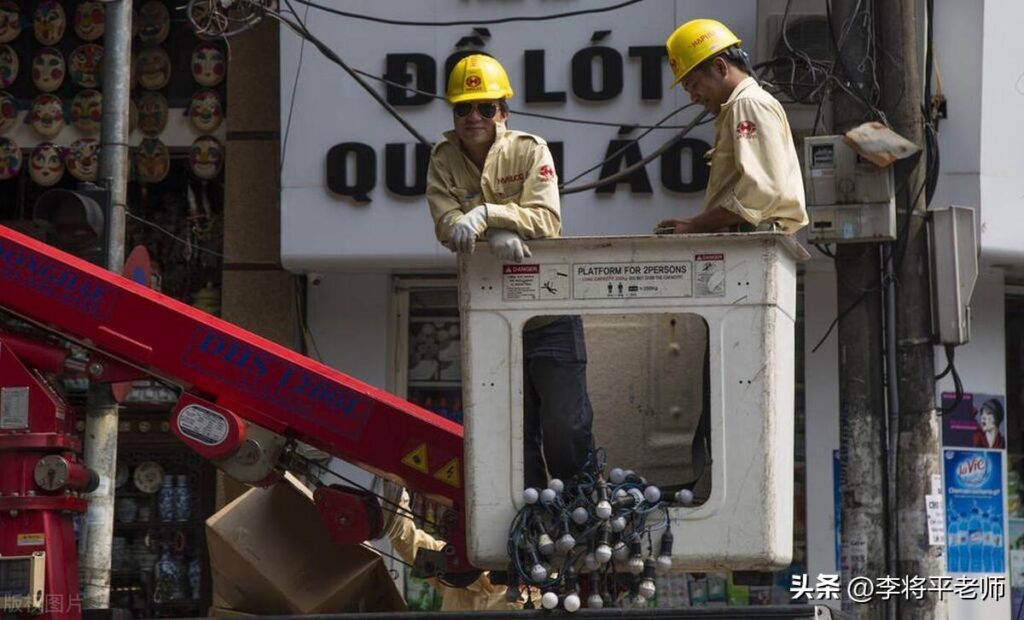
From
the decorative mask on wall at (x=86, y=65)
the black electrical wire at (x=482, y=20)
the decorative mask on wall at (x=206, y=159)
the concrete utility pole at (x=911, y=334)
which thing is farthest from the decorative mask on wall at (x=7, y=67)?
the concrete utility pole at (x=911, y=334)

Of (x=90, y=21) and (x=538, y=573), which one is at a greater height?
(x=90, y=21)

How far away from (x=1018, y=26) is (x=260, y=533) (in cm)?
660

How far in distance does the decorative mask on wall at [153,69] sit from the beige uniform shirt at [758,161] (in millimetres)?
7697

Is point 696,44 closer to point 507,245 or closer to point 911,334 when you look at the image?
point 507,245

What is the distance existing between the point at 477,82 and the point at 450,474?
55.5 inches

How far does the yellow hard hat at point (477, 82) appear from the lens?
5848 millimetres

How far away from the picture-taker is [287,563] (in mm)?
6309

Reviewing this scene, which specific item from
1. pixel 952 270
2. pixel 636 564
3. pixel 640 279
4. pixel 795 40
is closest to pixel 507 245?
pixel 640 279

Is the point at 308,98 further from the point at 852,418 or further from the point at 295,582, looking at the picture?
the point at 295,582

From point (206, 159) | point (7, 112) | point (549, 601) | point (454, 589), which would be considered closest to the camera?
point (549, 601)

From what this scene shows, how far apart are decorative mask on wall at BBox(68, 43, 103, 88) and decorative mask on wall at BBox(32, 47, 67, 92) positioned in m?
0.09

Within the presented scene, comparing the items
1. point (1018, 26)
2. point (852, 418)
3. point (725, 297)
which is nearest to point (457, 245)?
point (725, 297)

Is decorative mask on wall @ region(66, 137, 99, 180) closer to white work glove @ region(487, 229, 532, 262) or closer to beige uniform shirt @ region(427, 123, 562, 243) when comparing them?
beige uniform shirt @ region(427, 123, 562, 243)

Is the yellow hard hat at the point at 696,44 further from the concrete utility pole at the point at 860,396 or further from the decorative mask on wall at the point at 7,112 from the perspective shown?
the decorative mask on wall at the point at 7,112
